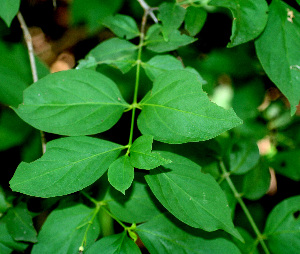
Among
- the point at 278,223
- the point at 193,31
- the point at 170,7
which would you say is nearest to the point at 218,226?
the point at 278,223

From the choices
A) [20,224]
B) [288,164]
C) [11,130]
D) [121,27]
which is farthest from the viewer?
[11,130]

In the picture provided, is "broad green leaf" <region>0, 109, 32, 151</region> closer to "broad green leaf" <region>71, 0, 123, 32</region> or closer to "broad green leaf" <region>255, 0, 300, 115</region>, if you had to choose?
"broad green leaf" <region>71, 0, 123, 32</region>

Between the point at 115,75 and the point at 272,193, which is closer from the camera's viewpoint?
the point at 115,75

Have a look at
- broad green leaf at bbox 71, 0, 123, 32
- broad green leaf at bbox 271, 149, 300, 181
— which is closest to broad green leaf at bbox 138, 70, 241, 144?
broad green leaf at bbox 271, 149, 300, 181

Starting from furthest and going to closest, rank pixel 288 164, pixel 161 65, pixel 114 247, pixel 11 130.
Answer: pixel 11 130
pixel 288 164
pixel 161 65
pixel 114 247

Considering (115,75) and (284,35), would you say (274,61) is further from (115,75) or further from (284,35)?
(115,75)

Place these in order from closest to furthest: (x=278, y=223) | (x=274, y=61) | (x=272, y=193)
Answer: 1. (x=274, y=61)
2. (x=278, y=223)
3. (x=272, y=193)

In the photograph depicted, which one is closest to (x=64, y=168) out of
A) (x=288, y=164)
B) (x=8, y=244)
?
(x=8, y=244)

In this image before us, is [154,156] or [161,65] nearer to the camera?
[154,156]

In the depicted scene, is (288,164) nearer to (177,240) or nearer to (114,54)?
(177,240)
